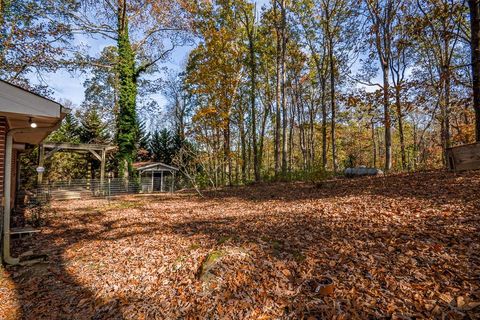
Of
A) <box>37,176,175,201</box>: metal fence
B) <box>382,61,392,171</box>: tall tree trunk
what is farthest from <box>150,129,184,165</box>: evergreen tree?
<box>382,61,392,171</box>: tall tree trunk

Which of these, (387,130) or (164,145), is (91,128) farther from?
(387,130)

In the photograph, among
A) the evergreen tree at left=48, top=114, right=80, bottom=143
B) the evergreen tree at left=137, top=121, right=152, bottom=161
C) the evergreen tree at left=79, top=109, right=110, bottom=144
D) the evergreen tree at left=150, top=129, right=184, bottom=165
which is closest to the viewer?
the evergreen tree at left=48, top=114, right=80, bottom=143

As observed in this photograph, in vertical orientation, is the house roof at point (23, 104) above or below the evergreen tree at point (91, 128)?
below

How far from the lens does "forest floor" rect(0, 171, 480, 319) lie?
2.54m

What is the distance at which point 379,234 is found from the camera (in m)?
3.87

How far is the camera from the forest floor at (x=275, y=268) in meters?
2.54

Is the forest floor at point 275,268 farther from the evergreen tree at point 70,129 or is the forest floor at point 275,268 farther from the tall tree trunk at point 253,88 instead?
the evergreen tree at point 70,129

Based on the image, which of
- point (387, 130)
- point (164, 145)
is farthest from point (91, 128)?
point (387, 130)

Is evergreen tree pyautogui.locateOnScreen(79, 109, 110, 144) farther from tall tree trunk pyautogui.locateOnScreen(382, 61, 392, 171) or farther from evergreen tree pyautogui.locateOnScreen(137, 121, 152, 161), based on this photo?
tall tree trunk pyautogui.locateOnScreen(382, 61, 392, 171)

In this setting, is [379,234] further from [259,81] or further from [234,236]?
[259,81]

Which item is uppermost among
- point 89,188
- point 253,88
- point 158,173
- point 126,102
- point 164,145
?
point 253,88

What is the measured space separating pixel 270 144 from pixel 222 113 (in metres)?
17.4

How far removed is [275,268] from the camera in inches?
128

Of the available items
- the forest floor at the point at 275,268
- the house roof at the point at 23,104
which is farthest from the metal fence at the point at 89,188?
the forest floor at the point at 275,268
